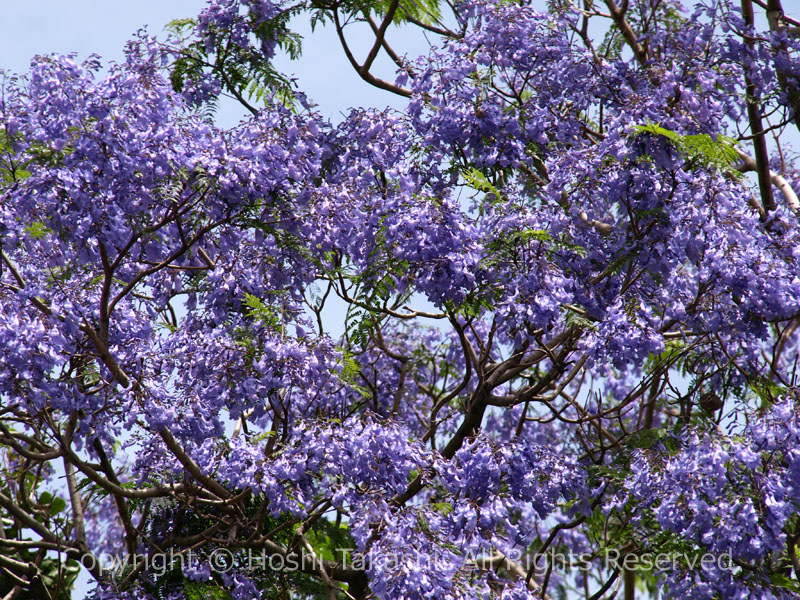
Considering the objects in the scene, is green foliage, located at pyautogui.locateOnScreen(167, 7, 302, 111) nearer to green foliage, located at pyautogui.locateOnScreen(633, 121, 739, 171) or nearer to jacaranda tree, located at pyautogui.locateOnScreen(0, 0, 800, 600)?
jacaranda tree, located at pyautogui.locateOnScreen(0, 0, 800, 600)

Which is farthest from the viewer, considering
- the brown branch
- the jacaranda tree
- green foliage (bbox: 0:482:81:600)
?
green foliage (bbox: 0:482:81:600)

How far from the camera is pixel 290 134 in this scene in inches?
284

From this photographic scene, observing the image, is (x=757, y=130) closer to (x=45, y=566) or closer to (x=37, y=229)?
(x=37, y=229)

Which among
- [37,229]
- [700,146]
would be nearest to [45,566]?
[37,229]

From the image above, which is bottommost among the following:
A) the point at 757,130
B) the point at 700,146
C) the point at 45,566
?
the point at 45,566

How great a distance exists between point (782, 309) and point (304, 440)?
3424 mm

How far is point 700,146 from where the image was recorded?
6543 mm

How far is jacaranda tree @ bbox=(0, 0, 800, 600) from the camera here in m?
6.44

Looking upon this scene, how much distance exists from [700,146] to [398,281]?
2.38 metres

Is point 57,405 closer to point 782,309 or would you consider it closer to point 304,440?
point 304,440

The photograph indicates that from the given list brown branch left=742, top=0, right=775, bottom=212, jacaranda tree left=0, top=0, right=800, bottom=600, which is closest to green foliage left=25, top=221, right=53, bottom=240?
A: jacaranda tree left=0, top=0, right=800, bottom=600

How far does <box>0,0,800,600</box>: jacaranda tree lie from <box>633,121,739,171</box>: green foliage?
0.04 m

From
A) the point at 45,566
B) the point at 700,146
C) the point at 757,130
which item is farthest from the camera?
the point at 45,566

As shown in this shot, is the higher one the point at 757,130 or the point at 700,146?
the point at 757,130
